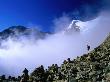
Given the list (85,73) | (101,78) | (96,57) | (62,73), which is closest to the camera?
(101,78)

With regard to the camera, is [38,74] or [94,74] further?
[38,74]

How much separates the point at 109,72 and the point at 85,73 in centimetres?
950

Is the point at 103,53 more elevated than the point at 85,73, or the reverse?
the point at 103,53

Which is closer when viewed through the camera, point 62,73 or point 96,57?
point 62,73

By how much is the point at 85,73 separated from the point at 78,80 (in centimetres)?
445

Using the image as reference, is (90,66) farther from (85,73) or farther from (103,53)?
(103,53)

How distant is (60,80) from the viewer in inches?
4422

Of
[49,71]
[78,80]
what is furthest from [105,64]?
[49,71]

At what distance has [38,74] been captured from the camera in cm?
12031

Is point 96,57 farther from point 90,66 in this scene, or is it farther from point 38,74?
point 38,74

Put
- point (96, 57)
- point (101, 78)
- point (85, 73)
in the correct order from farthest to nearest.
→ point (96, 57)
point (85, 73)
point (101, 78)

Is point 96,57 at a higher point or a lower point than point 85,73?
higher

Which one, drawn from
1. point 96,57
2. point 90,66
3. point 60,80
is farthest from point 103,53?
point 60,80

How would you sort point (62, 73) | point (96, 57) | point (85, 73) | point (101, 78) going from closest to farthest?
point (101, 78) < point (85, 73) < point (62, 73) < point (96, 57)
